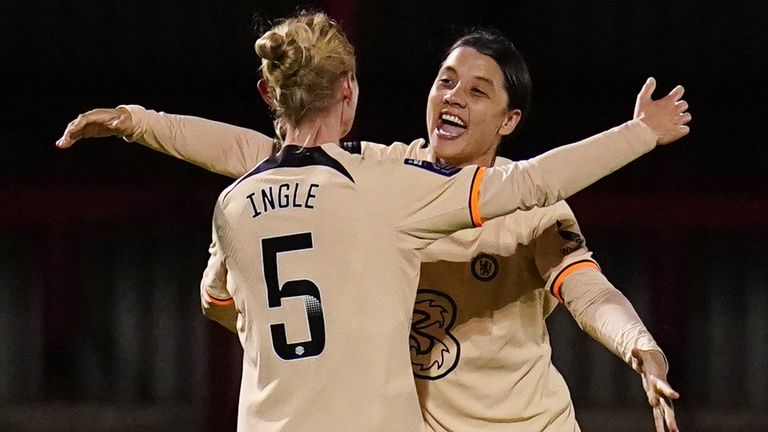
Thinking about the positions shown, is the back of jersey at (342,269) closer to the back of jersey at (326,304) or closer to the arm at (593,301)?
the back of jersey at (326,304)

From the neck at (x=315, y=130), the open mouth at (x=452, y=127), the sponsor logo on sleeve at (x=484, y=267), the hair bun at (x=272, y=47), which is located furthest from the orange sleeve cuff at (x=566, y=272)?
the hair bun at (x=272, y=47)

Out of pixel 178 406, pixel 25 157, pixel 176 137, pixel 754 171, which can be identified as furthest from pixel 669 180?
pixel 176 137

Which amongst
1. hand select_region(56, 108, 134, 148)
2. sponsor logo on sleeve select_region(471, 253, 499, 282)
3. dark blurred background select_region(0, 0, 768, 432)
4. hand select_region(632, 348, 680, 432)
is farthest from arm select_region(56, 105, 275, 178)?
dark blurred background select_region(0, 0, 768, 432)

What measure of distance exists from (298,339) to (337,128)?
0.35 metres

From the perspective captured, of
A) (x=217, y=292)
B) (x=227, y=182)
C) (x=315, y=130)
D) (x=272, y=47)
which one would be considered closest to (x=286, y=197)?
(x=315, y=130)

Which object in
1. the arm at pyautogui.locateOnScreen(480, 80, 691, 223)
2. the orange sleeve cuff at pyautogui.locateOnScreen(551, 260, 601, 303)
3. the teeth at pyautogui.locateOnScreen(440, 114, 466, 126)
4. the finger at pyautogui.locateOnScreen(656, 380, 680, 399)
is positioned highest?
the teeth at pyautogui.locateOnScreen(440, 114, 466, 126)

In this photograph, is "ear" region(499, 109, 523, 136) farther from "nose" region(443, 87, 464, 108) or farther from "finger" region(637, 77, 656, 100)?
"finger" region(637, 77, 656, 100)

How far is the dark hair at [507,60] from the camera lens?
253 centimetres

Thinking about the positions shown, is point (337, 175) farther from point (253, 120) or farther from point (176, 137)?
point (253, 120)

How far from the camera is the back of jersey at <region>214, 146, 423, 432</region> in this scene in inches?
78.0

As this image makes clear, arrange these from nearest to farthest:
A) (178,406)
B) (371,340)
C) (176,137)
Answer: (371,340)
(176,137)
(178,406)

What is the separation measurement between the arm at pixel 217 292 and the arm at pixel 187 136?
0.62ft

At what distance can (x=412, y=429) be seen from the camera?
2.03m

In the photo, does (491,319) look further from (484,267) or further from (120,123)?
(120,123)
